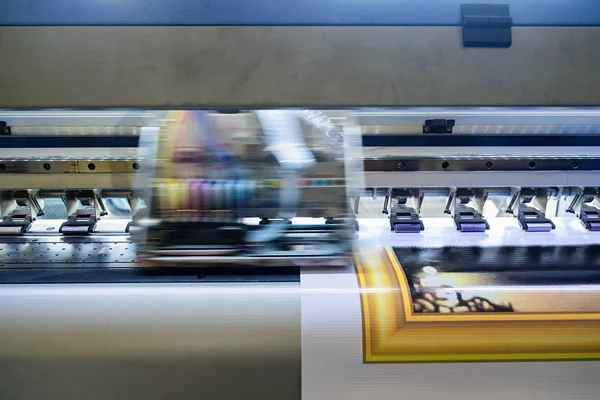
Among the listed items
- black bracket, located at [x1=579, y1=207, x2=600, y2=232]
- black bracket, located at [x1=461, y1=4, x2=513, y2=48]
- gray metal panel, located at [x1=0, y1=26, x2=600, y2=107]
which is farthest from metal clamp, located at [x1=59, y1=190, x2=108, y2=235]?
black bracket, located at [x1=579, y1=207, x2=600, y2=232]

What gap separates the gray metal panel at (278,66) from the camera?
863mm

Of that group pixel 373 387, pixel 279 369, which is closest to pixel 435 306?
pixel 373 387

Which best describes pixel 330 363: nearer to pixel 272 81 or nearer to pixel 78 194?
pixel 272 81

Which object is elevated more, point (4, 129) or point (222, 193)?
point (4, 129)

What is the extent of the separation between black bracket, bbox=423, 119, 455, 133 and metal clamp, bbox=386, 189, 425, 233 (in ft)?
0.58

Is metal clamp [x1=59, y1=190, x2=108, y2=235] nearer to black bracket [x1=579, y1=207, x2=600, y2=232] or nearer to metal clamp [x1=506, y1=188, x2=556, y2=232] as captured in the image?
metal clamp [x1=506, y1=188, x2=556, y2=232]

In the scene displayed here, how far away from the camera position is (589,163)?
1.11 m

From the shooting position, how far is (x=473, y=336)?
2.54 ft

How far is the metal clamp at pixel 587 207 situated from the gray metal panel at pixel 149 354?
878 mm

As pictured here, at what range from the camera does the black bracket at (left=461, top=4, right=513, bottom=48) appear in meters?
0.87

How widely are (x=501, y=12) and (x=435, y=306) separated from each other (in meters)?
0.64

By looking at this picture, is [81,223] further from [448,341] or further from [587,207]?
[587,207]

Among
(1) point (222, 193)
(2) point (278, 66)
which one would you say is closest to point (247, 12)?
(2) point (278, 66)

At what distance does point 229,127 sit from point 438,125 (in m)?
0.54
